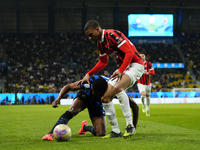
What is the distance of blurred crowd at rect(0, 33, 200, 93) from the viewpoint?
3178cm

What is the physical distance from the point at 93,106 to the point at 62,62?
96.7 feet

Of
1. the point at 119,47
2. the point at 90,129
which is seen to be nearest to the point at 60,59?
the point at 90,129

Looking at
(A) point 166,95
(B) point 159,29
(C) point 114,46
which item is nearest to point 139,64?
(C) point 114,46

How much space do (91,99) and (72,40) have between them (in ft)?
109

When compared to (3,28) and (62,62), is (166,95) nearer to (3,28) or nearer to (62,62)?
(62,62)

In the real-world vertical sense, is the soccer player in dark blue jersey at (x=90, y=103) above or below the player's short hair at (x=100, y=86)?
below

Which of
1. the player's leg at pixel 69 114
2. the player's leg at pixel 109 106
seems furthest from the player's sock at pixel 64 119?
the player's leg at pixel 109 106

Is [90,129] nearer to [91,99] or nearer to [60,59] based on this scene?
[91,99]

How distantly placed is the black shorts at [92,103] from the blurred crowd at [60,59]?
2364cm

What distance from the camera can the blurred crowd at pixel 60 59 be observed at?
31781 mm

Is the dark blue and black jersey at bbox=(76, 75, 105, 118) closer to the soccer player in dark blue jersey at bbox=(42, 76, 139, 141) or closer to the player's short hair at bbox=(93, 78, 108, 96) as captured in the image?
the soccer player in dark blue jersey at bbox=(42, 76, 139, 141)

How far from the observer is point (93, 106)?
5863 millimetres

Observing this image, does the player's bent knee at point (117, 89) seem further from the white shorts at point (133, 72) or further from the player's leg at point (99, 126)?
the player's leg at point (99, 126)

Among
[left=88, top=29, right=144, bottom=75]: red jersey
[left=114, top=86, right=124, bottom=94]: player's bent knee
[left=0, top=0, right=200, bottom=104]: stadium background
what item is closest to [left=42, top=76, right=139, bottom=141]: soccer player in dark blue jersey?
[left=114, top=86, right=124, bottom=94]: player's bent knee
